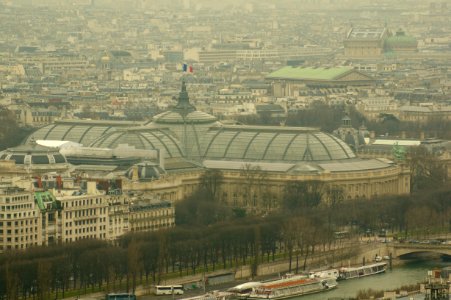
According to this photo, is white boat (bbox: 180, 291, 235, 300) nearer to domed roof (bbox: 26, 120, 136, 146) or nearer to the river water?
the river water

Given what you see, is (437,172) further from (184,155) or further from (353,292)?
(353,292)

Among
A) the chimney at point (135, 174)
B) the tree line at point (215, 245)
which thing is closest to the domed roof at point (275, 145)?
the tree line at point (215, 245)

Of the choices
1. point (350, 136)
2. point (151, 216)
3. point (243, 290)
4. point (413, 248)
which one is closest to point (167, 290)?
point (243, 290)

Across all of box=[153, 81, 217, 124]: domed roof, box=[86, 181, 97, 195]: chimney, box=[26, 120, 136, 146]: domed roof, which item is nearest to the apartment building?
box=[86, 181, 97, 195]: chimney

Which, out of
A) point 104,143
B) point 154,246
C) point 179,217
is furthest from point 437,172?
point 154,246

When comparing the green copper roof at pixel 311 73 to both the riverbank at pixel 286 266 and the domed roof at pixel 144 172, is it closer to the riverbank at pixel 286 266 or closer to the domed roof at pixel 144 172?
the domed roof at pixel 144 172

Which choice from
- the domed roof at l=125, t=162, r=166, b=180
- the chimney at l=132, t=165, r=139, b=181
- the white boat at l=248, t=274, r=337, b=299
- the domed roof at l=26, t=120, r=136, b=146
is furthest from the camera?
the domed roof at l=26, t=120, r=136, b=146
